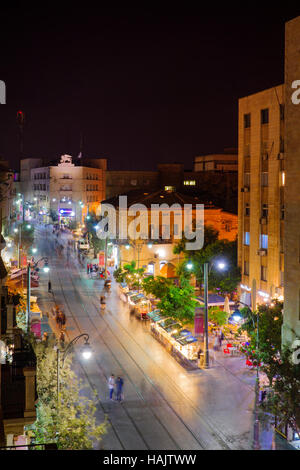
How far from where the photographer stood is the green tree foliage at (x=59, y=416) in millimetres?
14781

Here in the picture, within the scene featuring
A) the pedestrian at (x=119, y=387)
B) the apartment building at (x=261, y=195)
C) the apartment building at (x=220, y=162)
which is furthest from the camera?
the apartment building at (x=220, y=162)

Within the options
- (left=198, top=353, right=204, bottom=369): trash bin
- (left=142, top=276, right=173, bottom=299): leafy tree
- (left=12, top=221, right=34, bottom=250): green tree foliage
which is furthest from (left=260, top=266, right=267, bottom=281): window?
(left=12, top=221, right=34, bottom=250): green tree foliage

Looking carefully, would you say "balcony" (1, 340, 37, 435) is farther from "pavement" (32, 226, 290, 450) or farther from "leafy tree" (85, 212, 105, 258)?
"leafy tree" (85, 212, 105, 258)

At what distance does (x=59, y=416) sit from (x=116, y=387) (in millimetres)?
8013

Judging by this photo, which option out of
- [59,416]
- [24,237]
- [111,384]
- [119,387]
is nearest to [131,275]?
[24,237]

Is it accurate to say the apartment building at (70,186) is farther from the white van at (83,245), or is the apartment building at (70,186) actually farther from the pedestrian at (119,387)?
the pedestrian at (119,387)

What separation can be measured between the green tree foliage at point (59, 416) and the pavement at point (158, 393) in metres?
2.94

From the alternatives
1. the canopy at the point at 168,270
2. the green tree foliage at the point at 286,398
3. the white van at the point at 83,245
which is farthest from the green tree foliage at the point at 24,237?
the green tree foliage at the point at 286,398

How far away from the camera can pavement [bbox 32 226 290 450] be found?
19.7m

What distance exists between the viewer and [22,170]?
140375mm

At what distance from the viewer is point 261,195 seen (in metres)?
36.4

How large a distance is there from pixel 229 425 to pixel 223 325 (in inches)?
480

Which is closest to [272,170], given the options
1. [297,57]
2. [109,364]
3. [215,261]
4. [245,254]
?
[245,254]

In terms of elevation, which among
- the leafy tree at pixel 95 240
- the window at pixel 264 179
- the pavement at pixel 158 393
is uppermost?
the window at pixel 264 179
